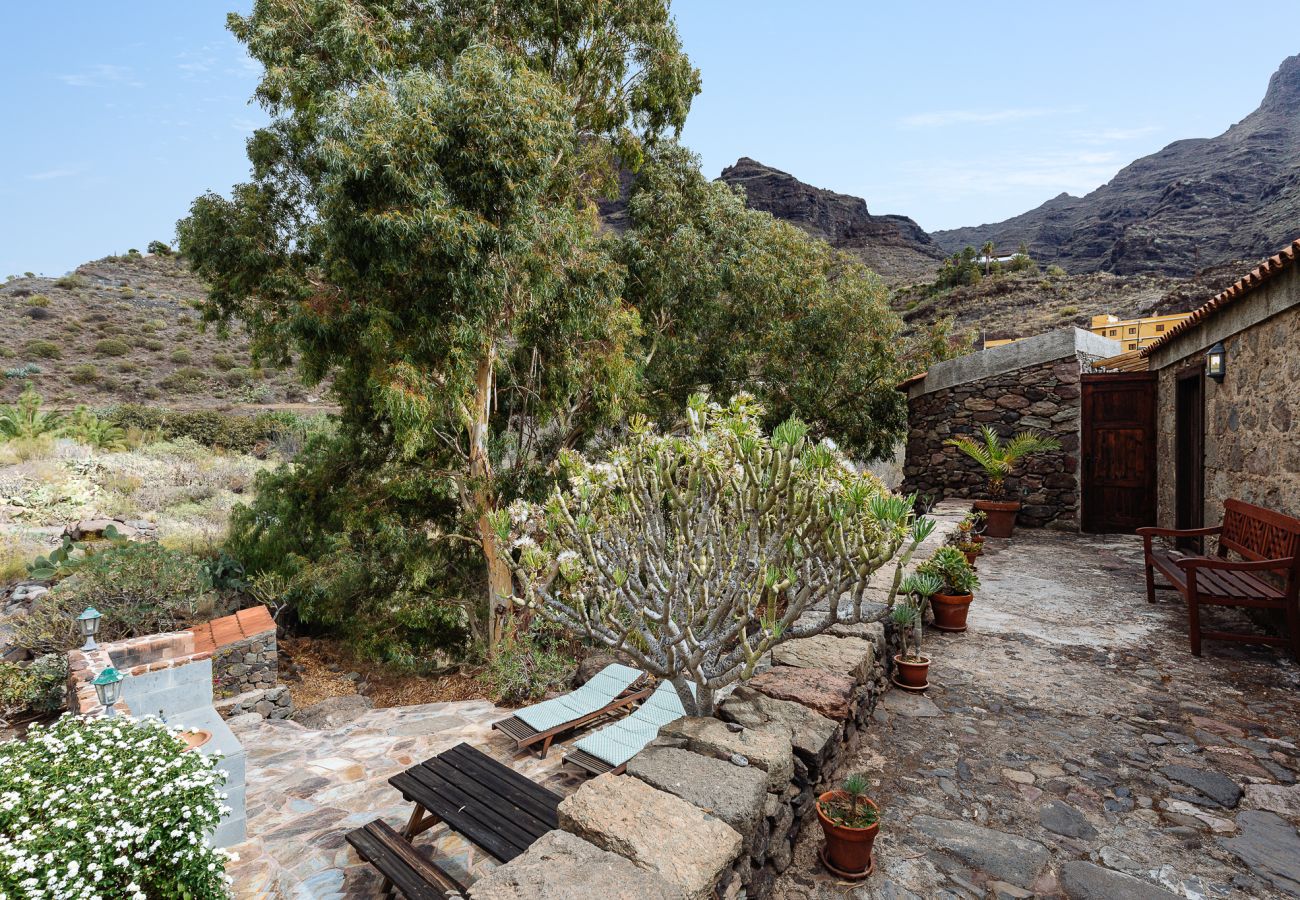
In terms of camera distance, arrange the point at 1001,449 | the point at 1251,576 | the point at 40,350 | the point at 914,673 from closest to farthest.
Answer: the point at 914,673
the point at 1251,576
the point at 1001,449
the point at 40,350

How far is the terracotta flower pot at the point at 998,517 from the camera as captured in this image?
9031mm

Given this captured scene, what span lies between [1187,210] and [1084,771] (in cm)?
5933

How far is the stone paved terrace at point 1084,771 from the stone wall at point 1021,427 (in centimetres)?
465

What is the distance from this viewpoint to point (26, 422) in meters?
13.6

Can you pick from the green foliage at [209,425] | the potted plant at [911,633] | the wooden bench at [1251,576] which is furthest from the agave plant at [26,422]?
the wooden bench at [1251,576]

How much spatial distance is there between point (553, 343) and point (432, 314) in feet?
5.59

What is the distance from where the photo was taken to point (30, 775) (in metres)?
2.32

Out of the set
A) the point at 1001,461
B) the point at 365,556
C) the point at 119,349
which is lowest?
the point at 365,556

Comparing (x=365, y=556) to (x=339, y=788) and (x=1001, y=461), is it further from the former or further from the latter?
(x=1001, y=461)

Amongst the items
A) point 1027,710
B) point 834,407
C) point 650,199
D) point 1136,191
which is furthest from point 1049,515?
point 1136,191

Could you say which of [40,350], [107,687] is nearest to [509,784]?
[107,687]

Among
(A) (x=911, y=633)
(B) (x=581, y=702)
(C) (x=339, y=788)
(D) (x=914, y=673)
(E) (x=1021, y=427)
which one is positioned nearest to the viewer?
(D) (x=914, y=673)

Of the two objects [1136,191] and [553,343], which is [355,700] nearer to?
[553,343]

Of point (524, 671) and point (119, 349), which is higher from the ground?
point (119, 349)
